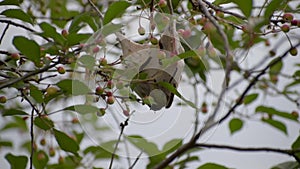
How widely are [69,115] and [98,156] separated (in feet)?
1.38

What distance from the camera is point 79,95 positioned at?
41.6 inches

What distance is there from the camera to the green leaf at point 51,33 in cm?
109

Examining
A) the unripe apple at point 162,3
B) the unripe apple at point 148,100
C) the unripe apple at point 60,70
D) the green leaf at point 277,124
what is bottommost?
the green leaf at point 277,124

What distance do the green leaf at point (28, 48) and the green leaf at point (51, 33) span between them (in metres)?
0.03

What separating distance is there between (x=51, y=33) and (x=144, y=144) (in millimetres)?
292

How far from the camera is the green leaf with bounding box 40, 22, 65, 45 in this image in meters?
1.09

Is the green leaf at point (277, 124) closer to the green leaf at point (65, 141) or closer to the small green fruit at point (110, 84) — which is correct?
the green leaf at point (65, 141)

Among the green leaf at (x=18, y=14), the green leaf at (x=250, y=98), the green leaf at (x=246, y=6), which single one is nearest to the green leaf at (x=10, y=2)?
the green leaf at (x=18, y=14)

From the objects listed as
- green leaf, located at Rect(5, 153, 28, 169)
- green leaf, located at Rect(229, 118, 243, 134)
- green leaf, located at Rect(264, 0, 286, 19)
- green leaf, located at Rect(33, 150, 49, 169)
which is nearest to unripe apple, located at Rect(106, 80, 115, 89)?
green leaf, located at Rect(264, 0, 286, 19)

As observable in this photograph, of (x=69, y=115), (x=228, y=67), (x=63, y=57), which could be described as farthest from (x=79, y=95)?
(x=69, y=115)

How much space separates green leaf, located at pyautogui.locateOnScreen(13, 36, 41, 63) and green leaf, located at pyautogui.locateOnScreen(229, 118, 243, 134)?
98 centimetres

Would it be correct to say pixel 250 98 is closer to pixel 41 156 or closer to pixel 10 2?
pixel 41 156

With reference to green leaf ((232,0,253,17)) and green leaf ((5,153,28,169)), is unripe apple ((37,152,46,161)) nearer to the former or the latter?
green leaf ((5,153,28,169))

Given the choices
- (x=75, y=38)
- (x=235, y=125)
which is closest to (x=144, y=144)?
(x=75, y=38)
